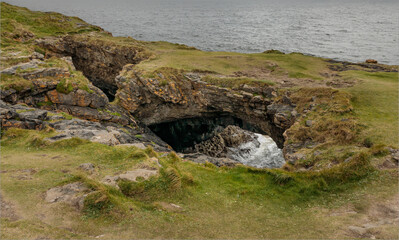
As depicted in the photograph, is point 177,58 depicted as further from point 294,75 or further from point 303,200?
point 303,200

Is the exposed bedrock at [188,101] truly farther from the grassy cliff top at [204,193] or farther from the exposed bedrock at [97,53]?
the exposed bedrock at [97,53]

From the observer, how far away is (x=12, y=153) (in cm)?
1870

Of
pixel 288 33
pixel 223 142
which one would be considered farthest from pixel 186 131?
pixel 288 33

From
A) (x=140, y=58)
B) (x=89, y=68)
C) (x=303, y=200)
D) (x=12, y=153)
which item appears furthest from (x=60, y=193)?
(x=89, y=68)

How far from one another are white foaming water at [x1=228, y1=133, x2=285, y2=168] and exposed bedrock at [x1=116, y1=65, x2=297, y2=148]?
Answer: 18.5ft

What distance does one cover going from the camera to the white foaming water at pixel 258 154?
3976 centimetres

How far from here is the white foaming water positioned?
39.8 m

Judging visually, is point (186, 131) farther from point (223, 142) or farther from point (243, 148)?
point (243, 148)

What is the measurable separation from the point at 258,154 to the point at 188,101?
14.9m

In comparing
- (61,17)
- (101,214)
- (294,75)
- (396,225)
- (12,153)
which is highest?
(61,17)

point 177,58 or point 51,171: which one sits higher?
point 177,58

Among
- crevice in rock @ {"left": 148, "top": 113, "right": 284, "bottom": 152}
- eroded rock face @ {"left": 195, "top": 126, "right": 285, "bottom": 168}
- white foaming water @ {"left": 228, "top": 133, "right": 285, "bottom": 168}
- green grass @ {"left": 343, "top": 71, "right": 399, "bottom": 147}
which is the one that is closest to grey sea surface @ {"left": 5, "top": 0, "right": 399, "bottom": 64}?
eroded rock face @ {"left": 195, "top": 126, "right": 285, "bottom": 168}

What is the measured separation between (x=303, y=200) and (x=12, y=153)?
19.9m

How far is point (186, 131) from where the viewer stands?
143ft
